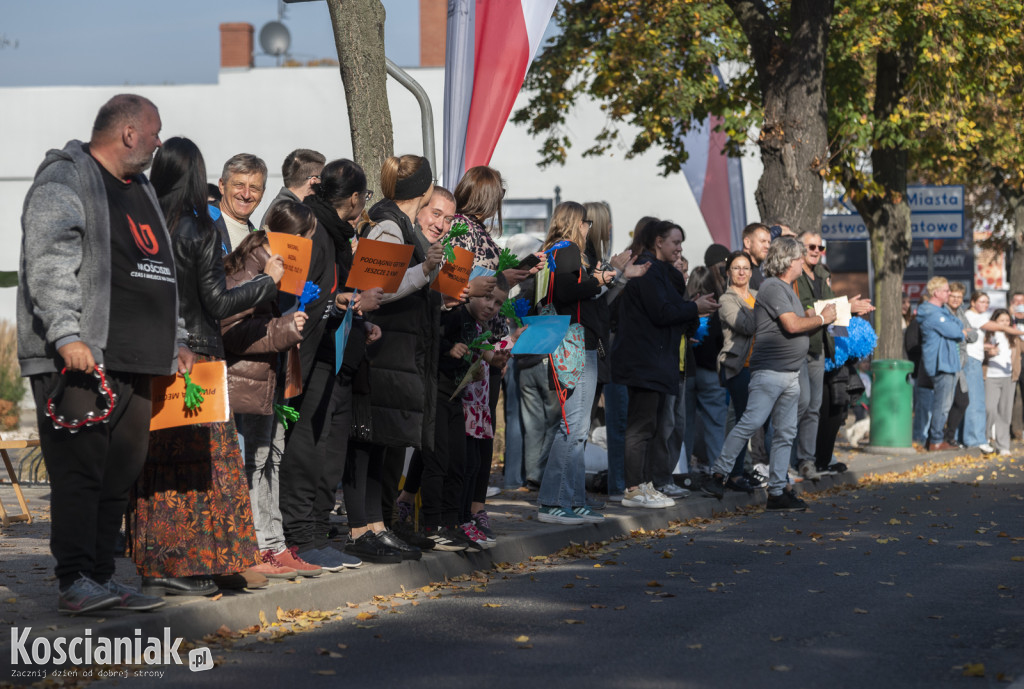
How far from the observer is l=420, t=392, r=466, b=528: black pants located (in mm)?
7863

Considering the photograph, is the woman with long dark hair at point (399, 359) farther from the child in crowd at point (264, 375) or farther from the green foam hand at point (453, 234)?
the child in crowd at point (264, 375)

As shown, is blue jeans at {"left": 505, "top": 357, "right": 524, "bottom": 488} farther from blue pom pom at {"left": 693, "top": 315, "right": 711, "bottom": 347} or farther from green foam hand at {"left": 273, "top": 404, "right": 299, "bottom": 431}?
green foam hand at {"left": 273, "top": 404, "right": 299, "bottom": 431}

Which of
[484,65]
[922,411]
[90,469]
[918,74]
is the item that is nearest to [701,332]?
[484,65]

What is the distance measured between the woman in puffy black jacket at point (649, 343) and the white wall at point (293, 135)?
89.4 feet

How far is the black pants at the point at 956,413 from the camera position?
17938mm

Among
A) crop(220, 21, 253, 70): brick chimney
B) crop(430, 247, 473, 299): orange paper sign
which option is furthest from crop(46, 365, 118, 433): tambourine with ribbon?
crop(220, 21, 253, 70): brick chimney

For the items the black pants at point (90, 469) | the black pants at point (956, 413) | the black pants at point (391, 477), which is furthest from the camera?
the black pants at point (956, 413)

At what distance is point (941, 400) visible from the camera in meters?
17.5

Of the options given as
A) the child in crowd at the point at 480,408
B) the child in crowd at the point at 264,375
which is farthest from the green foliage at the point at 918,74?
the child in crowd at the point at 264,375

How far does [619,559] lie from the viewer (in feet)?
28.1

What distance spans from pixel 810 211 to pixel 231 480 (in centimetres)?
1187

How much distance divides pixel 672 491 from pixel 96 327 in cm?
654

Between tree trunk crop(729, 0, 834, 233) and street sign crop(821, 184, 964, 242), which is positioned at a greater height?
tree trunk crop(729, 0, 834, 233)

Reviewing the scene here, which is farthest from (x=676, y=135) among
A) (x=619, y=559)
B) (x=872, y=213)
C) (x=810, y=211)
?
(x=619, y=559)
